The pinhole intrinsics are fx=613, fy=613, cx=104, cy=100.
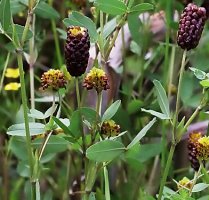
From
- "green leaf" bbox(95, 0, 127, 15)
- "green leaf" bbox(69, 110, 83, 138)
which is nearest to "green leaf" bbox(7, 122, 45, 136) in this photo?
"green leaf" bbox(69, 110, 83, 138)

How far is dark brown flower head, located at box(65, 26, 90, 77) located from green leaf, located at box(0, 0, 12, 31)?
0.21 ft

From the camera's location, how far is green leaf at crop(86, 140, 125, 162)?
0.60m

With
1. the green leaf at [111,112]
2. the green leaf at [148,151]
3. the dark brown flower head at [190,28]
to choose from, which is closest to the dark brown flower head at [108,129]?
the green leaf at [111,112]

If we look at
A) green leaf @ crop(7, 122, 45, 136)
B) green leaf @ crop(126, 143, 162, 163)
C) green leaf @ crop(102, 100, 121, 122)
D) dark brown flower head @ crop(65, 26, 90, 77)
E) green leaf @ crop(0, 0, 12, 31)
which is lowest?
green leaf @ crop(126, 143, 162, 163)

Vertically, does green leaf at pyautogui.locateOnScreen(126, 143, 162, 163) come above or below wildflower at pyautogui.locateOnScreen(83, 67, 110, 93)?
below

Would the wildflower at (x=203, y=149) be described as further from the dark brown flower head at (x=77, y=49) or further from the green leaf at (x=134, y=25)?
the green leaf at (x=134, y=25)

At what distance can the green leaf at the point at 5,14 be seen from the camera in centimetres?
61

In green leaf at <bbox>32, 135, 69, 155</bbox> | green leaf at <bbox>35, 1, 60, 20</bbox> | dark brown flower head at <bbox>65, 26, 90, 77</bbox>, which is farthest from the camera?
green leaf at <bbox>35, 1, 60, 20</bbox>

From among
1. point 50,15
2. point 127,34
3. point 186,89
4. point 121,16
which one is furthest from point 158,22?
point 121,16

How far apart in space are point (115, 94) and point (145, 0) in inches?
6.1

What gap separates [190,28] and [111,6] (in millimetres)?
90

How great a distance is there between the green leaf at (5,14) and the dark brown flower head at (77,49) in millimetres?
65

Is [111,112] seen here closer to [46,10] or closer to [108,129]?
[108,129]

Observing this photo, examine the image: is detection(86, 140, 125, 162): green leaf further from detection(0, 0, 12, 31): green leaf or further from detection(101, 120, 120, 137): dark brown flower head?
detection(0, 0, 12, 31): green leaf
